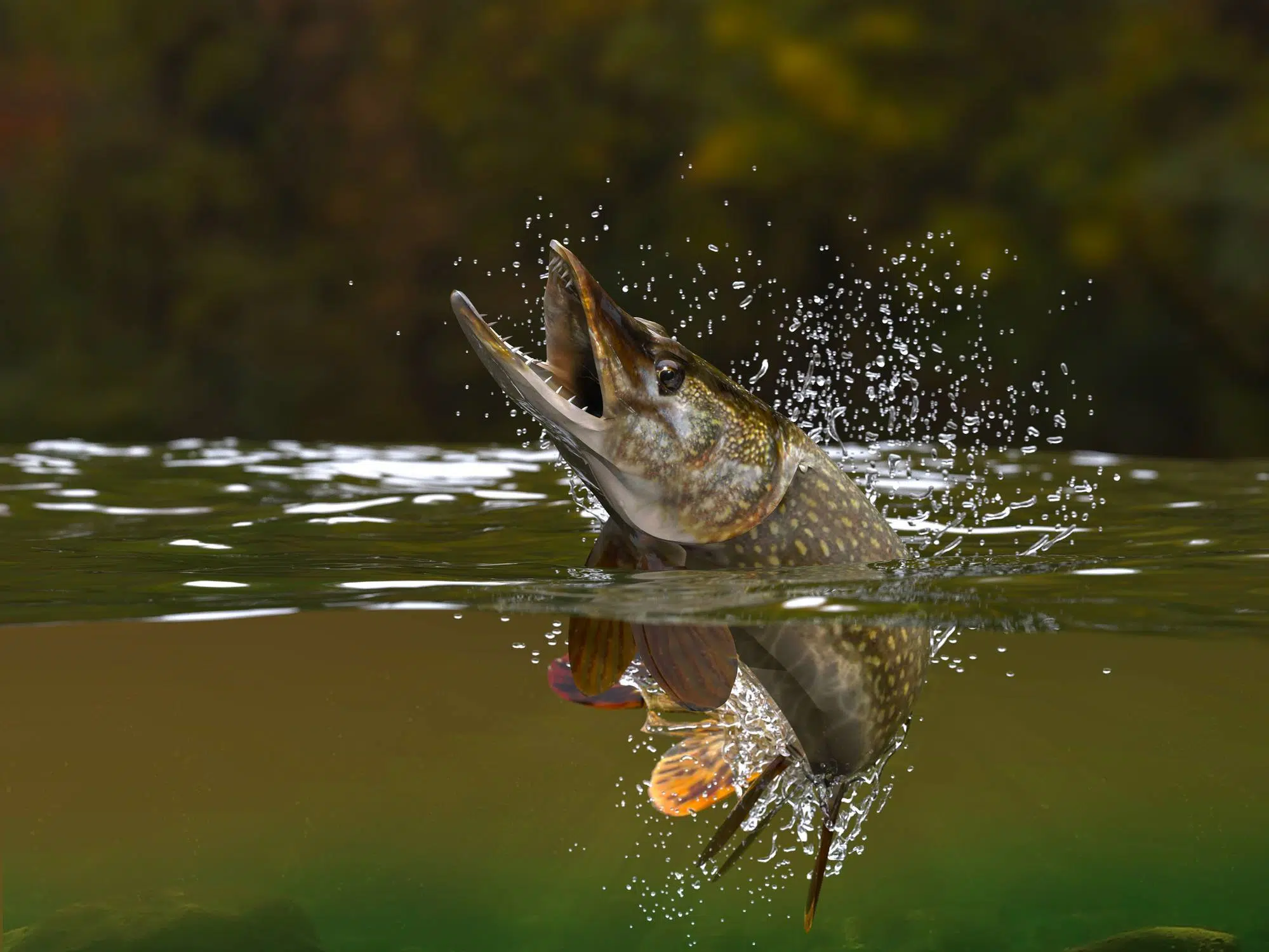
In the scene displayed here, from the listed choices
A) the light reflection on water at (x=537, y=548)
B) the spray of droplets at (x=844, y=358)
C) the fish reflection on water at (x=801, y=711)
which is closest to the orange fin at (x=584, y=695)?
the fish reflection on water at (x=801, y=711)

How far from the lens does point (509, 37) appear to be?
1384 cm

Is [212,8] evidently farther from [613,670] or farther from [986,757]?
[613,670]

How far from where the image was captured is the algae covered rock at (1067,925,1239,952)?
645 centimetres

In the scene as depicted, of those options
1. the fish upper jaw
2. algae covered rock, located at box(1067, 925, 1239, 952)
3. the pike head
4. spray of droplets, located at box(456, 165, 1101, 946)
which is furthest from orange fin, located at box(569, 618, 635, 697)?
spray of droplets, located at box(456, 165, 1101, 946)

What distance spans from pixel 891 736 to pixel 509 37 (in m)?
11.5

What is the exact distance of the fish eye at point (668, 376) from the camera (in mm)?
3223

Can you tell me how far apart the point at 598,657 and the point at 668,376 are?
2.16ft

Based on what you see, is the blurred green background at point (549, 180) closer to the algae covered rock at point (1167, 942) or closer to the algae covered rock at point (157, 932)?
the algae covered rock at point (1167, 942)

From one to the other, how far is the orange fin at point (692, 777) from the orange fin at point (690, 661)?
1.74 ft

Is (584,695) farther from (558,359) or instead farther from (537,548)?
(537,548)

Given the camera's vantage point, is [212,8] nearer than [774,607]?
No

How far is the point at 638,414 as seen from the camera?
3178 millimetres

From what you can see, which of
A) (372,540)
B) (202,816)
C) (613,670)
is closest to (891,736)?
(613,670)

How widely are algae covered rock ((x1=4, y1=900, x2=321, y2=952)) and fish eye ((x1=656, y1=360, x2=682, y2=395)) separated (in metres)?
4.81
